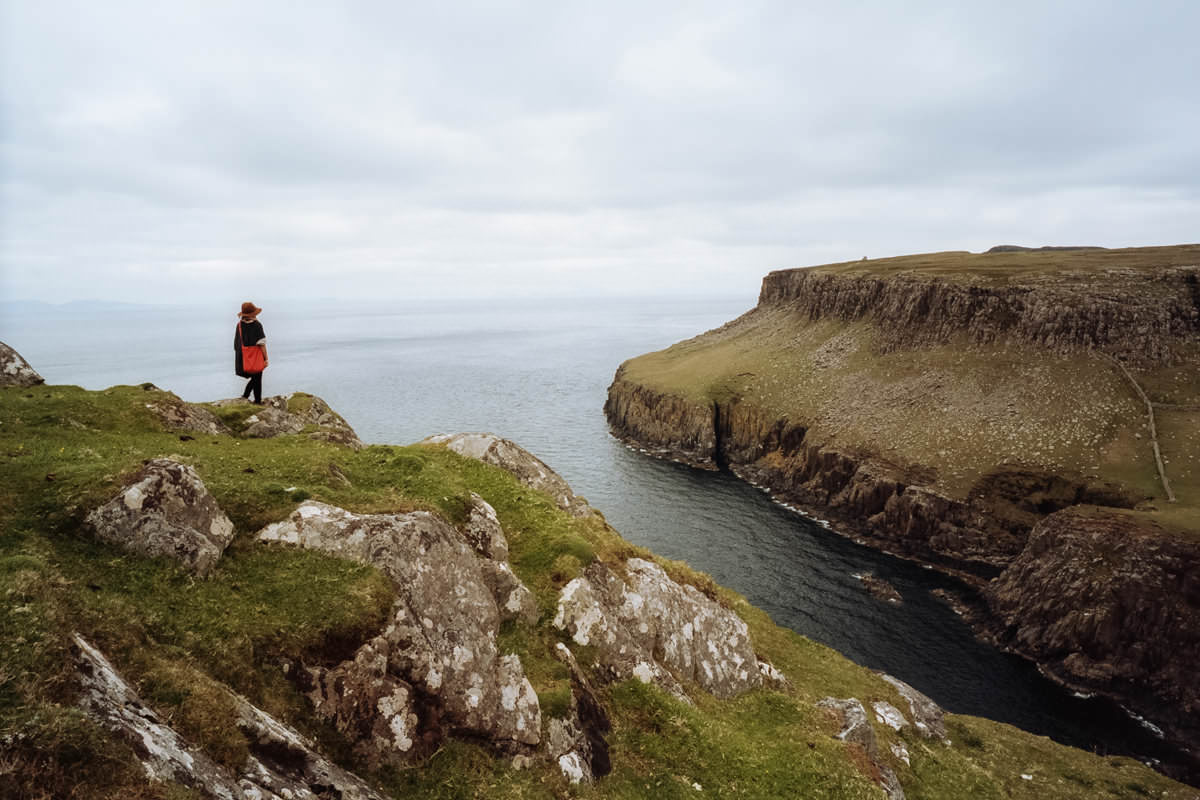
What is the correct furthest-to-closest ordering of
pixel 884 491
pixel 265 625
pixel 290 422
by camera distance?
pixel 884 491, pixel 290 422, pixel 265 625

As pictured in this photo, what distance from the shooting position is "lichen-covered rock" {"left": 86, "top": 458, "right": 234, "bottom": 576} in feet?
48.6

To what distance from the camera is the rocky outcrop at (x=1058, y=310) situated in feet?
314

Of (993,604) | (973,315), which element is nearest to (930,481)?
(993,604)

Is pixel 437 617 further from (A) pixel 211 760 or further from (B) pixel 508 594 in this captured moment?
(A) pixel 211 760

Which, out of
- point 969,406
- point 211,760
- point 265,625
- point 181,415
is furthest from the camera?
point 969,406

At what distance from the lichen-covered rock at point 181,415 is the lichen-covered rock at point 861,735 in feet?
102

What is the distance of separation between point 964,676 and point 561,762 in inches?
2142

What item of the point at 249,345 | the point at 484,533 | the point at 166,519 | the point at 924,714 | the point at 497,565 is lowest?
the point at 924,714

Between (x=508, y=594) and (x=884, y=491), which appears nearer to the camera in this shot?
(x=508, y=594)

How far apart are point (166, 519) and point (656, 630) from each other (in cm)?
1817

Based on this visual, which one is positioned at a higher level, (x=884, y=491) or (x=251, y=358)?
(x=251, y=358)

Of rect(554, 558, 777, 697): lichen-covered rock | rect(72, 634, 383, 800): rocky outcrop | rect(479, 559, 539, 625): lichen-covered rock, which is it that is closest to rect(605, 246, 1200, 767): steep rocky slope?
rect(554, 558, 777, 697): lichen-covered rock

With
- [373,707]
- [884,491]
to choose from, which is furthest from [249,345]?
[884,491]

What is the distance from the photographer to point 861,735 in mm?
26422
